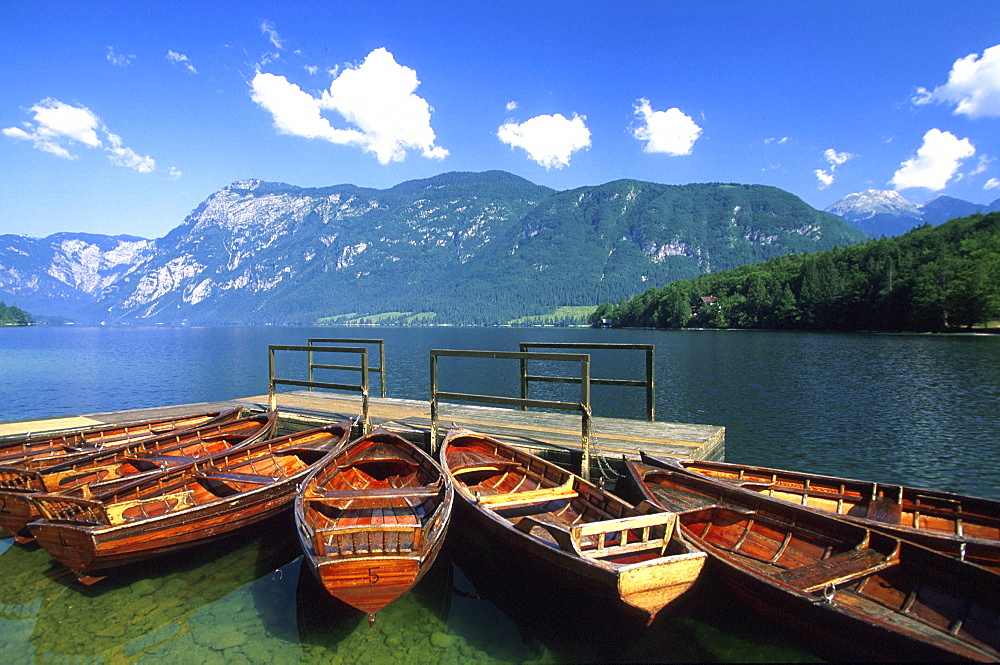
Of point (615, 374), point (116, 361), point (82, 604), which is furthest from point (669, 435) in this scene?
point (116, 361)

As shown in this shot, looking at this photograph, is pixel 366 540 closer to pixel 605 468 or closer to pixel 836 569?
pixel 605 468

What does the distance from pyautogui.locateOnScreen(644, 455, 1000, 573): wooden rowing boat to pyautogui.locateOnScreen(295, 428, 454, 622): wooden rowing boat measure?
14.6ft

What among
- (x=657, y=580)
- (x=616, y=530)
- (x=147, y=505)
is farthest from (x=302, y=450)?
(x=657, y=580)

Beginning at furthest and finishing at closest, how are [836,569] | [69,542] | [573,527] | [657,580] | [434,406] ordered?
[434,406] < [69,542] < [573,527] < [836,569] < [657,580]

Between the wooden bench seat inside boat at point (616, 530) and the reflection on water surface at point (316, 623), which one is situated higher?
the wooden bench seat inside boat at point (616, 530)

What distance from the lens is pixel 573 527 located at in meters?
5.78

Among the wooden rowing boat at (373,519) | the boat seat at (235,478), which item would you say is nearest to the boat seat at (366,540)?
the wooden rowing boat at (373,519)

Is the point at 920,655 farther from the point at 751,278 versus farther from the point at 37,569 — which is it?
the point at 751,278

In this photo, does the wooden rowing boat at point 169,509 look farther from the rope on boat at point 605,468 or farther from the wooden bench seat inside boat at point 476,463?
the rope on boat at point 605,468

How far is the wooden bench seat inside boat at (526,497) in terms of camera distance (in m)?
7.64

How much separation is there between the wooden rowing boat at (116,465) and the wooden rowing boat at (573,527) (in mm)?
5479

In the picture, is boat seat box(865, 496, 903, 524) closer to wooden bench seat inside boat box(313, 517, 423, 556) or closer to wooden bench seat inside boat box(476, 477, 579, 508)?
wooden bench seat inside boat box(476, 477, 579, 508)

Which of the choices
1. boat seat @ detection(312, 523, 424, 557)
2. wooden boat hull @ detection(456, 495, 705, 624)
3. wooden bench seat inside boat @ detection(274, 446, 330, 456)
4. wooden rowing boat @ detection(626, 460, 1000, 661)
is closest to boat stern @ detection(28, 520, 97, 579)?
boat seat @ detection(312, 523, 424, 557)

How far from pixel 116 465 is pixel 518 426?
859cm
